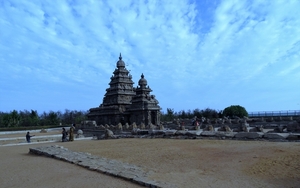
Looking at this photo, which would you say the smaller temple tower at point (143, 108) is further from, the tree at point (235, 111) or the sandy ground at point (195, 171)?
the sandy ground at point (195, 171)

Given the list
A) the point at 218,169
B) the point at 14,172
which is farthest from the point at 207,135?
the point at 14,172

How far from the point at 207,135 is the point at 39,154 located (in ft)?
30.7

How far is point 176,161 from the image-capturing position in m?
8.27

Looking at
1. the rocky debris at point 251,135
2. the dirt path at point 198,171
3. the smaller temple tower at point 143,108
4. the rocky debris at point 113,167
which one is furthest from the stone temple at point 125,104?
the dirt path at point 198,171

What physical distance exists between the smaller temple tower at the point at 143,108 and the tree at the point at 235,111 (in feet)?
58.6

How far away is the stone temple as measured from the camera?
112ft

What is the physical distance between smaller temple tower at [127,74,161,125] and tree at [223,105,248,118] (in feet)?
58.6

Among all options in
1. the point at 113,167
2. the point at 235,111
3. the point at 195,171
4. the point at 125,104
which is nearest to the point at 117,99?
Result: the point at 125,104

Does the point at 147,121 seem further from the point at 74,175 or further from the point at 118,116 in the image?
the point at 74,175

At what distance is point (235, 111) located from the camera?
4500 centimetres

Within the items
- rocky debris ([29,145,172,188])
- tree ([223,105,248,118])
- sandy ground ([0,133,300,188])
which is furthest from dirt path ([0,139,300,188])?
tree ([223,105,248,118])

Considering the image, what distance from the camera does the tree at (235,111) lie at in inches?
1759

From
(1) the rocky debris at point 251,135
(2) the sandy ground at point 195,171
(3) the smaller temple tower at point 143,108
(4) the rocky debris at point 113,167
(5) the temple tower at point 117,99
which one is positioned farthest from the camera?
(5) the temple tower at point 117,99

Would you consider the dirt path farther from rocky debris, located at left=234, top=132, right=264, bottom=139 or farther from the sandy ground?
rocky debris, located at left=234, top=132, right=264, bottom=139
